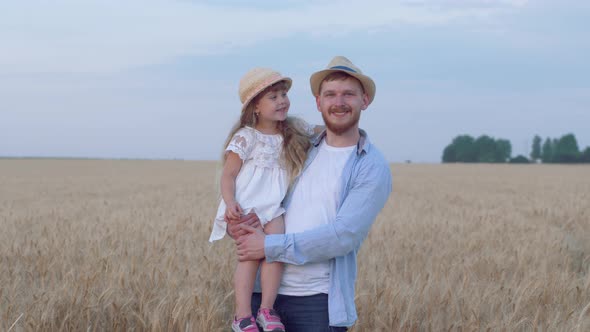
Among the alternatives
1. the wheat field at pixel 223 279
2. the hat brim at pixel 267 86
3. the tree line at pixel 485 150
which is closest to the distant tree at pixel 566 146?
the tree line at pixel 485 150

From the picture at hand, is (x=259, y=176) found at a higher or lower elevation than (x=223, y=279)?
higher

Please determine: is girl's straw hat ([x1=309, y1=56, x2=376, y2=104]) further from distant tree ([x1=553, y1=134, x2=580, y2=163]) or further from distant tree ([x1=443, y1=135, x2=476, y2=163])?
distant tree ([x1=553, y1=134, x2=580, y2=163])

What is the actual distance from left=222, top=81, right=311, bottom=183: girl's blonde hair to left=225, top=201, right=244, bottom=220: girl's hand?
0.80ft

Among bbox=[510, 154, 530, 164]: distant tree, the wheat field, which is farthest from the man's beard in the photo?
bbox=[510, 154, 530, 164]: distant tree

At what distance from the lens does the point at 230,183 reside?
260 cm

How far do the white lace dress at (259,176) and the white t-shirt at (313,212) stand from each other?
96 mm

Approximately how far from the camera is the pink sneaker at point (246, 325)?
7.66ft

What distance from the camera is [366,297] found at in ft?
11.0

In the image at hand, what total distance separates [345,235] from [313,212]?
7.2 inches

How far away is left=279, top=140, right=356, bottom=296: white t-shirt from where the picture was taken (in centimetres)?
238

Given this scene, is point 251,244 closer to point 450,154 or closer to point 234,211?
point 234,211

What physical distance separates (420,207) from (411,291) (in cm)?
665

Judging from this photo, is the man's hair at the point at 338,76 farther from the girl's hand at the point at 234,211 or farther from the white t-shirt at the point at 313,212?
the girl's hand at the point at 234,211

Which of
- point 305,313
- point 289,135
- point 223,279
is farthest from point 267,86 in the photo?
point 223,279
